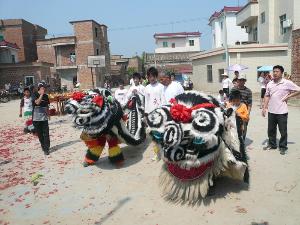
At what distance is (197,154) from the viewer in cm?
411

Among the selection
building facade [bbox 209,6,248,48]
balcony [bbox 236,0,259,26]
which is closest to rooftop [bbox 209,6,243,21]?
building facade [bbox 209,6,248,48]

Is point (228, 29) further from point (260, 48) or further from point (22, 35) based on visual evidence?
point (22, 35)

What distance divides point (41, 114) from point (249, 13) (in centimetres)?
2305

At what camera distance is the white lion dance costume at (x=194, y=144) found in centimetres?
399

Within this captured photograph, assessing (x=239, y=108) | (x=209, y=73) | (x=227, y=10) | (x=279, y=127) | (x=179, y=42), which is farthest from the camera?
(x=179, y=42)

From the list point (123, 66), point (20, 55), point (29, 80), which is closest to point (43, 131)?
point (29, 80)

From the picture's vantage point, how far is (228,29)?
131 ft

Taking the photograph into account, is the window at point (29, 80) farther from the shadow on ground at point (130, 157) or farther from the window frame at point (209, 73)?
the shadow on ground at point (130, 157)

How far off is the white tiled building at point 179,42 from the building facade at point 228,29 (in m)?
9.68

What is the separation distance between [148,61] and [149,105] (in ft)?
126

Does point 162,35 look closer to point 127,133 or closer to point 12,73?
point 12,73

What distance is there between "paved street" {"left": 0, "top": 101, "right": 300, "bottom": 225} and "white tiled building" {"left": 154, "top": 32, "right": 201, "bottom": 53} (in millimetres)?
47456

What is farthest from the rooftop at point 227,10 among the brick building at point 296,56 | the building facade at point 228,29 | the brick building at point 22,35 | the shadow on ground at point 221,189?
the shadow on ground at point 221,189

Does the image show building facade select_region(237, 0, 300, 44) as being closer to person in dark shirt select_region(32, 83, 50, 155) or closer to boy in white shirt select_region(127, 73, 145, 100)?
boy in white shirt select_region(127, 73, 145, 100)
